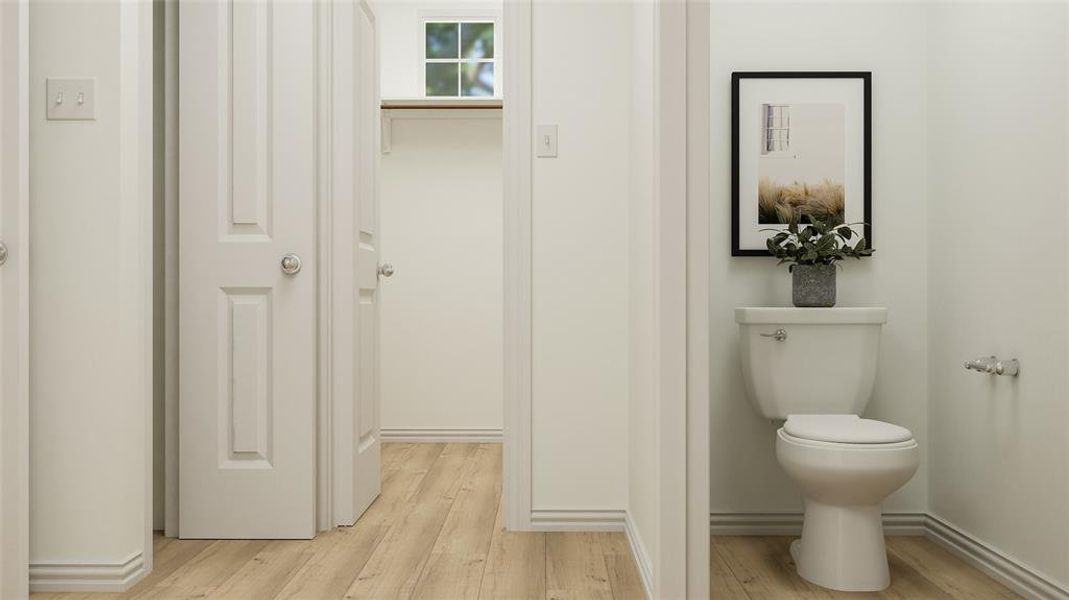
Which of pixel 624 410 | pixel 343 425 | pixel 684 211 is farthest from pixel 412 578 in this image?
pixel 684 211

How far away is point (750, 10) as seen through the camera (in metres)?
2.35

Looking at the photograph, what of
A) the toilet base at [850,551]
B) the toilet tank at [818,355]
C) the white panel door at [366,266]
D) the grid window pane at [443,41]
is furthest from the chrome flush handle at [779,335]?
the grid window pane at [443,41]

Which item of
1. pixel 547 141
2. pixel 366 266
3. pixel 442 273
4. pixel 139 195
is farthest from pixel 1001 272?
pixel 442 273

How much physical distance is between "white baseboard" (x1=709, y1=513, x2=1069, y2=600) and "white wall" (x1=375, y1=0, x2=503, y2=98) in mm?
2444

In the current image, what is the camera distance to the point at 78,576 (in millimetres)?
1810

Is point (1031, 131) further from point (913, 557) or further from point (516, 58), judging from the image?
point (516, 58)

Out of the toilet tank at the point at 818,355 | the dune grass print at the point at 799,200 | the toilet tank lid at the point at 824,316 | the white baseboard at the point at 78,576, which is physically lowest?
the white baseboard at the point at 78,576

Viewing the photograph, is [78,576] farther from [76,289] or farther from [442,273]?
[442,273]

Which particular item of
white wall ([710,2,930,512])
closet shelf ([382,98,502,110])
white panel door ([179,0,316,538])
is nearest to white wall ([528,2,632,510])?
white wall ([710,2,930,512])

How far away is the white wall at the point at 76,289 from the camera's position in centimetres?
180

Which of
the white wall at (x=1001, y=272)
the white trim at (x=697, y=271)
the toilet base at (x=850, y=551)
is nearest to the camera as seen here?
the white trim at (x=697, y=271)

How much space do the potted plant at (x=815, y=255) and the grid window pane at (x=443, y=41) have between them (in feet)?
7.29

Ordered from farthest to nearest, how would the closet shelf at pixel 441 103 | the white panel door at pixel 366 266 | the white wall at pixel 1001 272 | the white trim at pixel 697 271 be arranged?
the closet shelf at pixel 441 103
the white panel door at pixel 366 266
the white wall at pixel 1001 272
the white trim at pixel 697 271

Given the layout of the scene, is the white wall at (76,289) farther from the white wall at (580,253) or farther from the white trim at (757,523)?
the white trim at (757,523)
